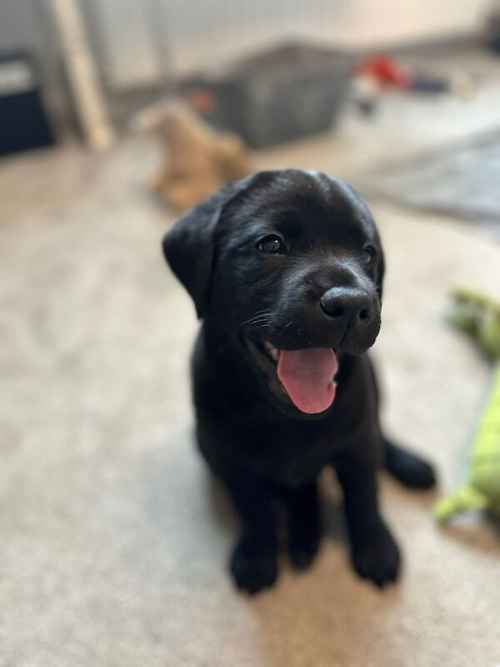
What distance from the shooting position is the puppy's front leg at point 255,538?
86cm

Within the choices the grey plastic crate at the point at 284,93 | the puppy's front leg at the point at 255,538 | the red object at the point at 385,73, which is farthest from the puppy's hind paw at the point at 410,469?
the red object at the point at 385,73

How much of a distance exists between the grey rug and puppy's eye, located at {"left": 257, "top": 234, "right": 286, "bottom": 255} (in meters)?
1.23

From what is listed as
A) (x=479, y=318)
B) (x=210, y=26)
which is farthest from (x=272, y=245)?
(x=210, y=26)

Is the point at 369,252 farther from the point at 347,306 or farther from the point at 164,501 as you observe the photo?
the point at 164,501

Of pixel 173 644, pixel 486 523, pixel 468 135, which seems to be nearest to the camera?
pixel 173 644

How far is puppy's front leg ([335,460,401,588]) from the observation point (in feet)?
2.79

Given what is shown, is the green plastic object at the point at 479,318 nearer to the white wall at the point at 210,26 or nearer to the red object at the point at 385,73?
the white wall at the point at 210,26

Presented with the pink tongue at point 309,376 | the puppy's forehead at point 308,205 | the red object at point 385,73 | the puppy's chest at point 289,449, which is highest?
the puppy's forehead at point 308,205

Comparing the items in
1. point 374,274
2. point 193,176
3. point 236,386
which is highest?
point 374,274

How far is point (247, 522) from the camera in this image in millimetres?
884

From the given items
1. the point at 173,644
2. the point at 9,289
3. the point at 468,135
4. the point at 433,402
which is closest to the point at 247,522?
the point at 173,644

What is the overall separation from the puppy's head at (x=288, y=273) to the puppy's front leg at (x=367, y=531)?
7.7 inches

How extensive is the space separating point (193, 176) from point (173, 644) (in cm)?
153

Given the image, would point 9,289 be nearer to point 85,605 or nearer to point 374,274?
point 85,605
